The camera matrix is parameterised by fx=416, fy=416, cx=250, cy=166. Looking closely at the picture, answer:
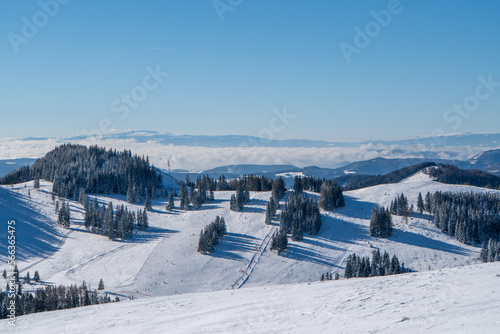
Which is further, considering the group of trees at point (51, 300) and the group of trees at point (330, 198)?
the group of trees at point (330, 198)

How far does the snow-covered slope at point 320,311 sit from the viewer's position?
899 inches

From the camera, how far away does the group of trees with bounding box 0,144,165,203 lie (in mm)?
150625

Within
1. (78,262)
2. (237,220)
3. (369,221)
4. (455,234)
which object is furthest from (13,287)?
(455,234)

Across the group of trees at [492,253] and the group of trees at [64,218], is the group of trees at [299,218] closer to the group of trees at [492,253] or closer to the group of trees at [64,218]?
the group of trees at [492,253]

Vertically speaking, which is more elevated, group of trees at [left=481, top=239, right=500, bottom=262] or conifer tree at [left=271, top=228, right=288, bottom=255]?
conifer tree at [left=271, top=228, right=288, bottom=255]

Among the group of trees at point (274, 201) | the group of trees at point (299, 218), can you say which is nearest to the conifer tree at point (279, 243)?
the group of trees at point (299, 218)

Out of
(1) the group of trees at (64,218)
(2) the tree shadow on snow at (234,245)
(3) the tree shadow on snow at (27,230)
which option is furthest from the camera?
(1) the group of trees at (64,218)

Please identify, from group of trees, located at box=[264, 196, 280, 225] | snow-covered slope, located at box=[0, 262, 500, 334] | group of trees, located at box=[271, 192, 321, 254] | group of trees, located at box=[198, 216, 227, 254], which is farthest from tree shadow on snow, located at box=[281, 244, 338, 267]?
snow-covered slope, located at box=[0, 262, 500, 334]

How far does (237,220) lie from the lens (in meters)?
120

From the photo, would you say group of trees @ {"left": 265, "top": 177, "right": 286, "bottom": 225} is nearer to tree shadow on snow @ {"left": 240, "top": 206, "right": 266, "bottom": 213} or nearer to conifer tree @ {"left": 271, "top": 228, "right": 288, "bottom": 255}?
tree shadow on snow @ {"left": 240, "top": 206, "right": 266, "bottom": 213}

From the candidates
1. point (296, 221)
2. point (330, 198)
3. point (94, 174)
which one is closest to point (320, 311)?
point (296, 221)

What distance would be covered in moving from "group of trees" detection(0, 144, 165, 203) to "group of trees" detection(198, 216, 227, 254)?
5141 cm

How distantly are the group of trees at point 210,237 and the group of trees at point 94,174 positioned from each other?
5141 centimetres

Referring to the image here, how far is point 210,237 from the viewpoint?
320 ft
